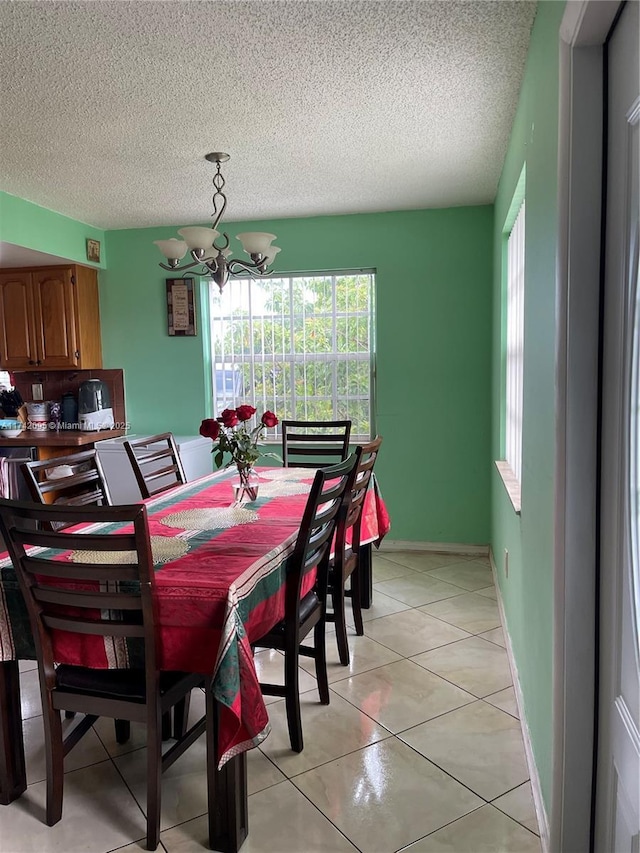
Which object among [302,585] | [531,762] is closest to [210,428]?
[302,585]

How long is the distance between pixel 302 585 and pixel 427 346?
2.58 metres

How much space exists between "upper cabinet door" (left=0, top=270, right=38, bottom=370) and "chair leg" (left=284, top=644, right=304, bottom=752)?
354 centimetres

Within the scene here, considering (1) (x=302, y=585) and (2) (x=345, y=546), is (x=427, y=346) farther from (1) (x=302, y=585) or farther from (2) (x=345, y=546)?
(1) (x=302, y=585)

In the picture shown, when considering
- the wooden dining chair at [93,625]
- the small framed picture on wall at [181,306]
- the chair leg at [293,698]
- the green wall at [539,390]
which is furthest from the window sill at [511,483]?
the small framed picture on wall at [181,306]

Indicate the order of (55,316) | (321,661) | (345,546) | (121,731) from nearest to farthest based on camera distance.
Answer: (121,731)
(321,661)
(345,546)
(55,316)

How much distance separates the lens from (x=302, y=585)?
7.20 feet

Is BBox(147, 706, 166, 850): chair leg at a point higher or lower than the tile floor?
higher

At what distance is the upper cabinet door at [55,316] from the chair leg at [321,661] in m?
3.14

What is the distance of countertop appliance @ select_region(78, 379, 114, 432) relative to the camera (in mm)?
4738

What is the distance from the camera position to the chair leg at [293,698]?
2.11 m

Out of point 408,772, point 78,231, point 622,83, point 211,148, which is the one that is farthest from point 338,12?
point 78,231

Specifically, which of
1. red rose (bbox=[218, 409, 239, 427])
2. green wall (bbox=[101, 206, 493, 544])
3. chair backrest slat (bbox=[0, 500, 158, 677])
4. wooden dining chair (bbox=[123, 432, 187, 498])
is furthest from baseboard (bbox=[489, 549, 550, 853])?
wooden dining chair (bbox=[123, 432, 187, 498])

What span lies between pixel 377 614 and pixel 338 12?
2705 mm

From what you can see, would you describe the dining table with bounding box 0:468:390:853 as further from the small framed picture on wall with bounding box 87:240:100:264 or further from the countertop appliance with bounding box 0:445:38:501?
the small framed picture on wall with bounding box 87:240:100:264
